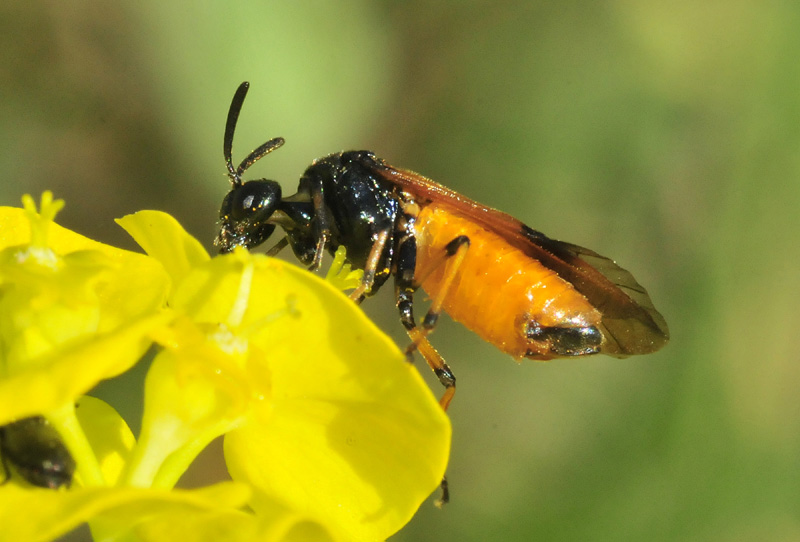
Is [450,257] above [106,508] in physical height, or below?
above

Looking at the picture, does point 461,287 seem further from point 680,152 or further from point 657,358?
point 680,152

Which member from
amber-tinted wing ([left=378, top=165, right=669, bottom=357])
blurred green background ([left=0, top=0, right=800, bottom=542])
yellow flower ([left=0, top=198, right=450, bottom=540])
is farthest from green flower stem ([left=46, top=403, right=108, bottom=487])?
blurred green background ([left=0, top=0, right=800, bottom=542])

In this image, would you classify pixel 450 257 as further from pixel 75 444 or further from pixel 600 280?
pixel 75 444

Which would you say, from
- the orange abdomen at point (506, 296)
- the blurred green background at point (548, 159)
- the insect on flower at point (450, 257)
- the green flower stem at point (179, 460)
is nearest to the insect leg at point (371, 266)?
the insect on flower at point (450, 257)

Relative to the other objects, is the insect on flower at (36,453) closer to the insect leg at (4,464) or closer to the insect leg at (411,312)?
the insect leg at (4,464)

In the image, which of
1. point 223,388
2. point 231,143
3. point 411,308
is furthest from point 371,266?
point 223,388

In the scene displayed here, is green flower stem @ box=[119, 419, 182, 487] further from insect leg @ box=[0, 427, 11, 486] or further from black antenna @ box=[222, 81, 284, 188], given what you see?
black antenna @ box=[222, 81, 284, 188]
